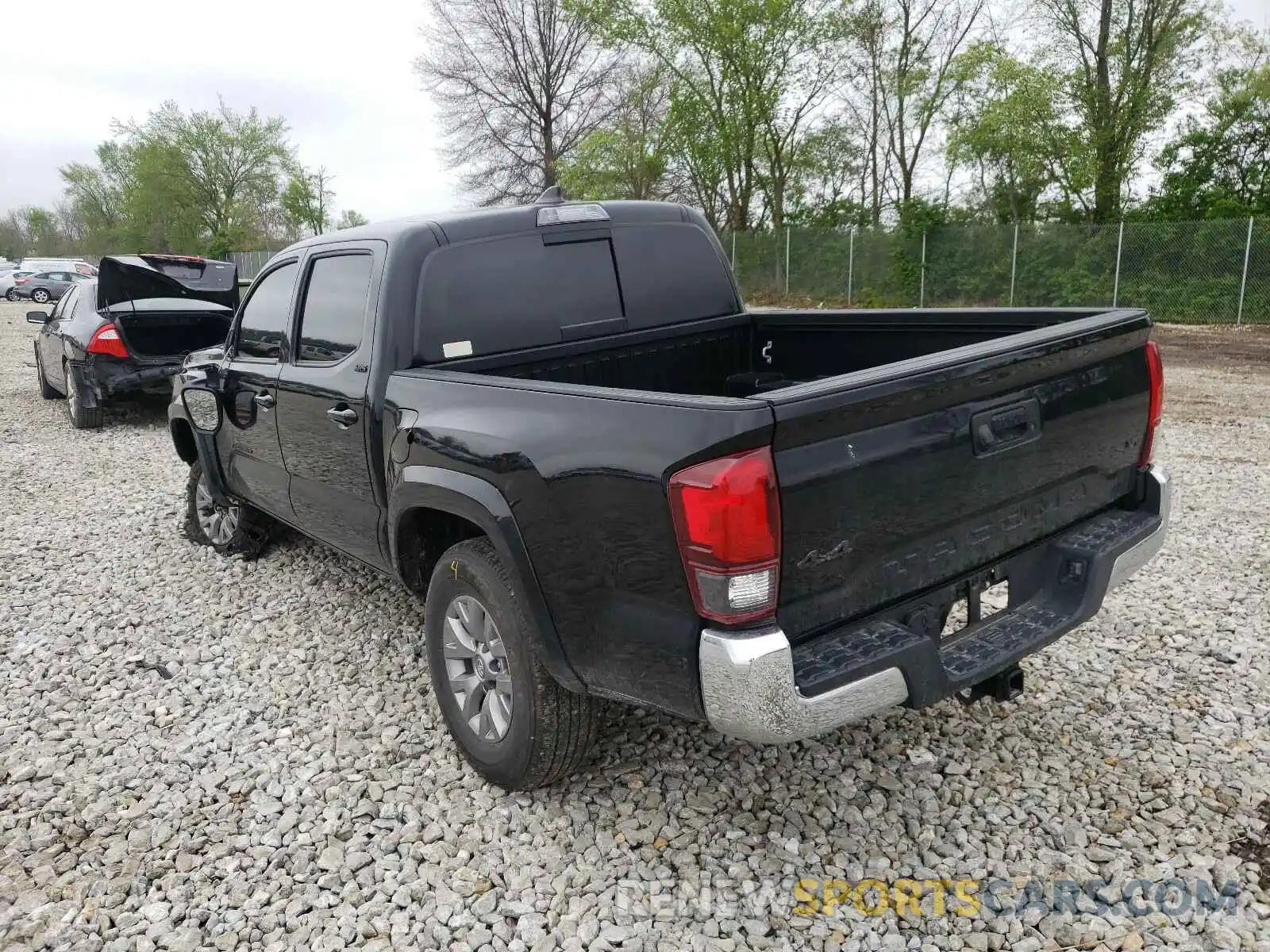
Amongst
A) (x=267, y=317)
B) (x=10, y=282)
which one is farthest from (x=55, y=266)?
(x=267, y=317)

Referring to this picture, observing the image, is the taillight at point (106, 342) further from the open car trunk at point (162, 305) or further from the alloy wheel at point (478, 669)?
the alloy wheel at point (478, 669)

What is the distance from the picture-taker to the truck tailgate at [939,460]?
229cm

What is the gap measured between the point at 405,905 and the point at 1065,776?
2215mm

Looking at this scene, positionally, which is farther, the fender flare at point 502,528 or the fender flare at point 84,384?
the fender flare at point 84,384

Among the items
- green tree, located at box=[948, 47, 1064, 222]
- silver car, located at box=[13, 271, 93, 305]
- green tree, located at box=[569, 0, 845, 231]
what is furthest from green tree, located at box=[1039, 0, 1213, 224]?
Answer: silver car, located at box=[13, 271, 93, 305]

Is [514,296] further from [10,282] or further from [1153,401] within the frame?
[10,282]

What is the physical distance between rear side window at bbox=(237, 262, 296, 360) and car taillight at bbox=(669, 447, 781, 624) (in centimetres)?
286

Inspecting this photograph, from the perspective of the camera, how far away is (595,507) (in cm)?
246

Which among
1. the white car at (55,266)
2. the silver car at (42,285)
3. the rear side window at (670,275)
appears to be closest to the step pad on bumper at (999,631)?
the rear side window at (670,275)

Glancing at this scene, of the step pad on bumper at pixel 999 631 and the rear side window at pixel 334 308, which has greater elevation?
the rear side window at pixel 334 308

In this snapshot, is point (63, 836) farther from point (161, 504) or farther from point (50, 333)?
point (50, 333)

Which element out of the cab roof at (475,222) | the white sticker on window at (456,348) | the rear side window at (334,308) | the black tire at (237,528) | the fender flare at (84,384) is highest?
the cab roof at (475,222)

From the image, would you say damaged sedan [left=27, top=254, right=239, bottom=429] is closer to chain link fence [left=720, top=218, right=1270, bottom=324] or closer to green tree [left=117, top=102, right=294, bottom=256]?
chain link fence [left=720, top=218, right=1270, bottom=324]

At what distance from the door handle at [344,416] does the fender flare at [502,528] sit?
67 centimetres
